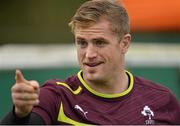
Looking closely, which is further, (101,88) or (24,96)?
(101,88)

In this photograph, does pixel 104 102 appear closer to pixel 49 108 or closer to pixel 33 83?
pixel 49 108

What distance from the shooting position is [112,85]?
3.15 metres

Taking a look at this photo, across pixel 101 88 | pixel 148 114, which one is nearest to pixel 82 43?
pixel 101 88

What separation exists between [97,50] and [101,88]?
195 mm

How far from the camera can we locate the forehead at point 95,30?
3.00 metres

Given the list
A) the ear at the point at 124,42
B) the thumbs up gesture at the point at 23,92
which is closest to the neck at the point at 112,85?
the ear at the point at 124,42

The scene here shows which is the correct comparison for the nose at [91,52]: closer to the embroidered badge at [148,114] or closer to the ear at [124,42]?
the ear at [124,42]

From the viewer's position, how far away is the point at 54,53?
5.34 m

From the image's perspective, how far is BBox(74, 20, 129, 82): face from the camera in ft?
9.84

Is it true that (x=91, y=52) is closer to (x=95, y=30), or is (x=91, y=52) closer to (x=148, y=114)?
(x=95, y=30)

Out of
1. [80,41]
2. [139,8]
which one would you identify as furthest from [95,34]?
[139,8]

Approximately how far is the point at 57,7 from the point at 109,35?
6.21 metres

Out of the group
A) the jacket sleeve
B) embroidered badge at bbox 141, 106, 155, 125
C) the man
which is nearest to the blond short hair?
the man

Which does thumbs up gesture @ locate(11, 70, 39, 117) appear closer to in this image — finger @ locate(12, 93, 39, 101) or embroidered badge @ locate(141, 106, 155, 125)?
finger @ locate(12, 93, 39, 101)
